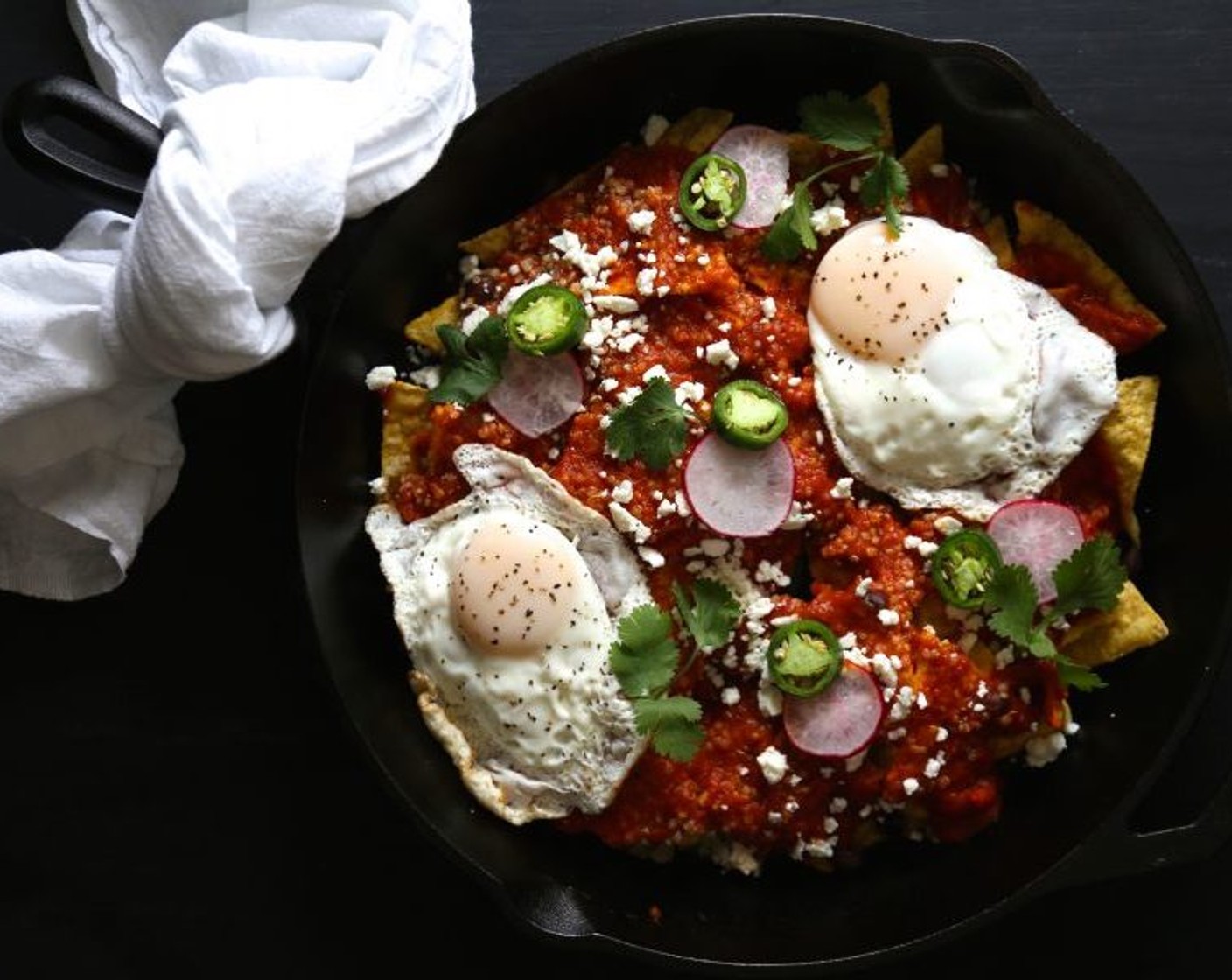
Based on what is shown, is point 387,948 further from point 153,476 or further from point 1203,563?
point 1203,563

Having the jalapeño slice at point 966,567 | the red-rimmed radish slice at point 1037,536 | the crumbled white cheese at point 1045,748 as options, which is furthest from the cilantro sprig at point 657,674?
the crumbled white cheese at point 1045,748

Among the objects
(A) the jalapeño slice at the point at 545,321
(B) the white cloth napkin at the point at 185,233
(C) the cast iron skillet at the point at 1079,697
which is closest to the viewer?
(B) the white cloth napkin at the point at 185,233

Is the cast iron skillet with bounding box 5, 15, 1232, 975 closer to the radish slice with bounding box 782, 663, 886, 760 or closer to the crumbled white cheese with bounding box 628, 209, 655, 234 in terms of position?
the crumbled white cheese with bounding box 628, 209, 655, 234

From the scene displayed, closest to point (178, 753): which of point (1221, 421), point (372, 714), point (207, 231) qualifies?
point (372, 714)

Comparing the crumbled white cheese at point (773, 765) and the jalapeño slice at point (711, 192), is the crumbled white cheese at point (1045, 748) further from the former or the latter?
the jalapeño slice at point (711, 192)

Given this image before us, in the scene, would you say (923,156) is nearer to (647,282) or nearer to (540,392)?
(647,282)

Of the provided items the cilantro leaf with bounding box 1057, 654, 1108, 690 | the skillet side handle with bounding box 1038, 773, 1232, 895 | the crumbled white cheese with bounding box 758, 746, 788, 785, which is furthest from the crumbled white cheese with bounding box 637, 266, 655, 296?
the skillet side handle with bounding box 1038, 773, 1232, 895

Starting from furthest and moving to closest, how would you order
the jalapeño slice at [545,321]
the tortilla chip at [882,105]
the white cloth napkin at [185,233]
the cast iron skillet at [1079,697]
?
the tortilla chip at [882,105], the jalapeño slice at [545,321], the cast iron skillet at [1079,697], the white cloth napkin at [185,233]
